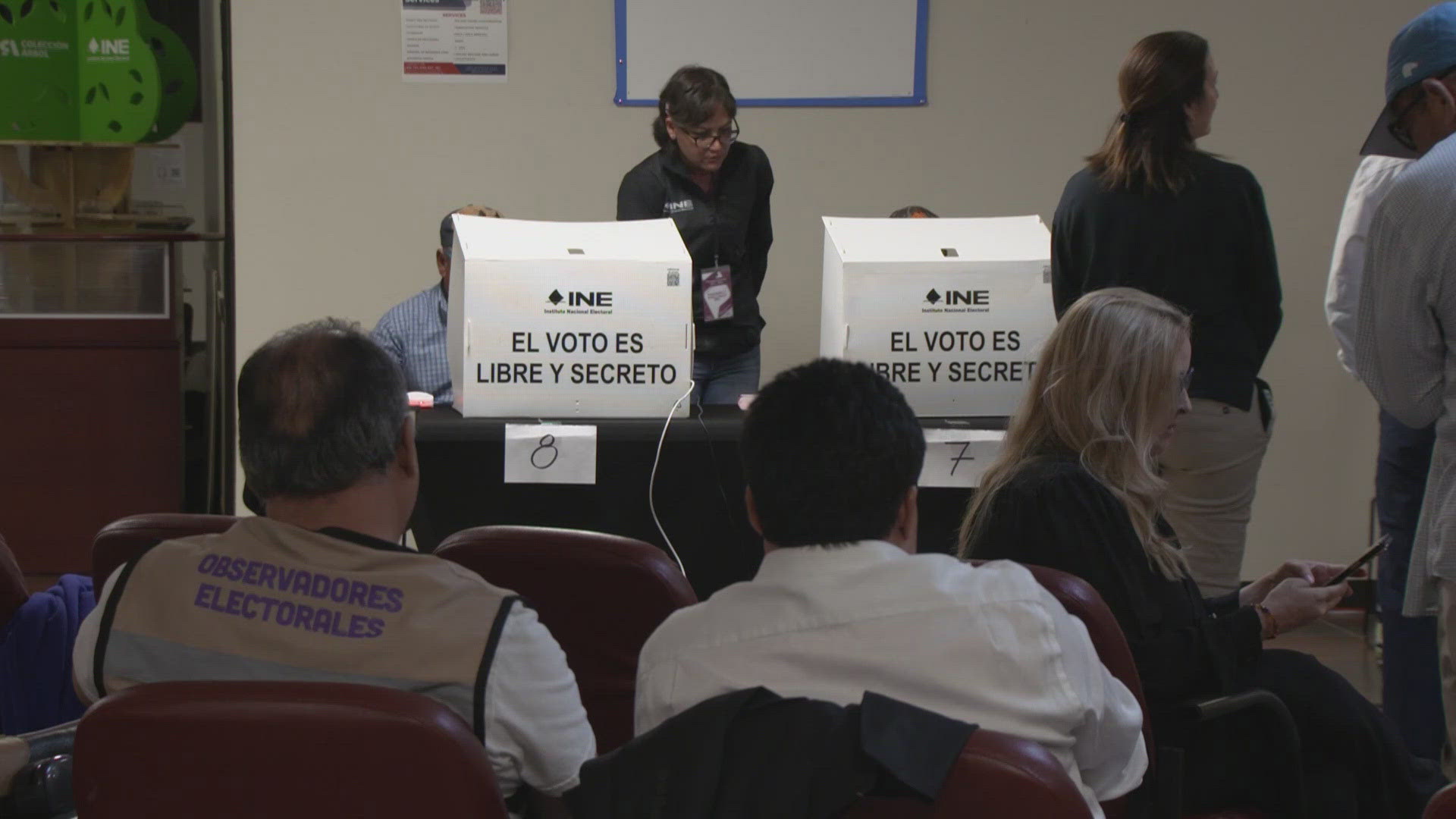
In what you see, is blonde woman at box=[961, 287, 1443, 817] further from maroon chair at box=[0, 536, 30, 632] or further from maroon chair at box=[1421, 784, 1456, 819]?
maroon chair at box=[0, 536, 30, 632]

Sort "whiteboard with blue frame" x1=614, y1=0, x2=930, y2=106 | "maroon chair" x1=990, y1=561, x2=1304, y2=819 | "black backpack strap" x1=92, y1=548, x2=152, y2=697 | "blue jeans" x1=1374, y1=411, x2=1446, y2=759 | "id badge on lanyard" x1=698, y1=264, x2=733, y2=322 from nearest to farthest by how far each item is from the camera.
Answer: "black backpack strap" x1=92, y1=548, x2=152, y2=697 < "maroon chair" x1=990, y1=561, x2=1304, y2=819 < "blue jeans" x1=1374, y1=411, x2=1446, y2=759 < "id badge on lanyard" x1=698, y1=264, x2=733, y2=322 < "whiteboard with blue frame" x1=614, y1=0, x2=930, y2=106

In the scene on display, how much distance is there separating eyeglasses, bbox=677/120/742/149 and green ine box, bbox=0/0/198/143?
214cm

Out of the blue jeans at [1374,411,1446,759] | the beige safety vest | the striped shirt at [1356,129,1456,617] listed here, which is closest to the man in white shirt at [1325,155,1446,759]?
the blue jeans at [1374,411,1446,759]

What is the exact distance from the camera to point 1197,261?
253cm

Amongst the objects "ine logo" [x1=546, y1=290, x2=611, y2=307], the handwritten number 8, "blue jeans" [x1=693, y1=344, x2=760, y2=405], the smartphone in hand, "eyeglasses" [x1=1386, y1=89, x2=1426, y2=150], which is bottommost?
the smartphone in hand

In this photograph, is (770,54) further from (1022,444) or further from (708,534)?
(1022,444)

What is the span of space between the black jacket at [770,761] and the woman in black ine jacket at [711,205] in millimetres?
2232

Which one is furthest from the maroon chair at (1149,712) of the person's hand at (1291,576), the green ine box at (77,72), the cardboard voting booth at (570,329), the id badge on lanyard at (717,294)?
the green ine box at (77,72)

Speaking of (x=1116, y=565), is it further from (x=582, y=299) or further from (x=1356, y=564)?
(x=582, y=299)

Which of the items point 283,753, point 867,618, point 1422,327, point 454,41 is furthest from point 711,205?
point 283,753

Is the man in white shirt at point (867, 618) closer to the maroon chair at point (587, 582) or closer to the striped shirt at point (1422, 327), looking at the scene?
the maroon chair at point (587, 582)

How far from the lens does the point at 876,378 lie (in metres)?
1.21

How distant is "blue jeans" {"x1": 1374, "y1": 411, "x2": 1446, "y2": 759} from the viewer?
8.86ft

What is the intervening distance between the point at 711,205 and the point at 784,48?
1063 millimetres
